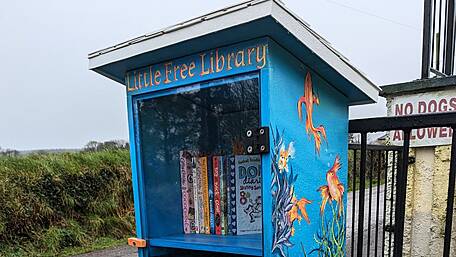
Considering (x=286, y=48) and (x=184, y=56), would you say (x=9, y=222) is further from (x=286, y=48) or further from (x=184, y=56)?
(x=286, y=48)

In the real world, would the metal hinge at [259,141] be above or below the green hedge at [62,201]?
above

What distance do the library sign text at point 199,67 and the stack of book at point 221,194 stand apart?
427 mm

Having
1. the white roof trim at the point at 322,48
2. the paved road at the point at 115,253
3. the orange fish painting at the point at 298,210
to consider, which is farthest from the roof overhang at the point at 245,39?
the paved road at the point at 115,253

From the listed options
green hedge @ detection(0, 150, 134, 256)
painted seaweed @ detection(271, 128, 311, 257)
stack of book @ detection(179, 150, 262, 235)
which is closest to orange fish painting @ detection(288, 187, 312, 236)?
painted seaweed @ detection(271, 128, 311, 257)

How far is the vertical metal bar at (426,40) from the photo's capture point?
197cm

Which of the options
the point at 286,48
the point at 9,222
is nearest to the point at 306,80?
the point at 286,48

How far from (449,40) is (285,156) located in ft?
5.33

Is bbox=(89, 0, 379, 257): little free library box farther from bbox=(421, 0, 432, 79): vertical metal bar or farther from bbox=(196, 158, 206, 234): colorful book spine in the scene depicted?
bbox=(421, 0, 432, 79): vertical metal bar

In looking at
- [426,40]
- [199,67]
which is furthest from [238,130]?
[426,40]

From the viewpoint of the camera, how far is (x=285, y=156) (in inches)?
41.9

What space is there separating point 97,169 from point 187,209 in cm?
361

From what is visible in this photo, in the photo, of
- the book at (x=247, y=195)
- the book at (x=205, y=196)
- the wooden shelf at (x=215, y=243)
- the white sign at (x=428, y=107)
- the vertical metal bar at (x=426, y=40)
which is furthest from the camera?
the vertical metal bar at (x=426, y=40)

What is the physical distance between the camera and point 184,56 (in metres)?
1.21

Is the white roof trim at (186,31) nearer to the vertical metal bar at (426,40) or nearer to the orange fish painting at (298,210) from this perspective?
the orange fish painting at (298,210)
